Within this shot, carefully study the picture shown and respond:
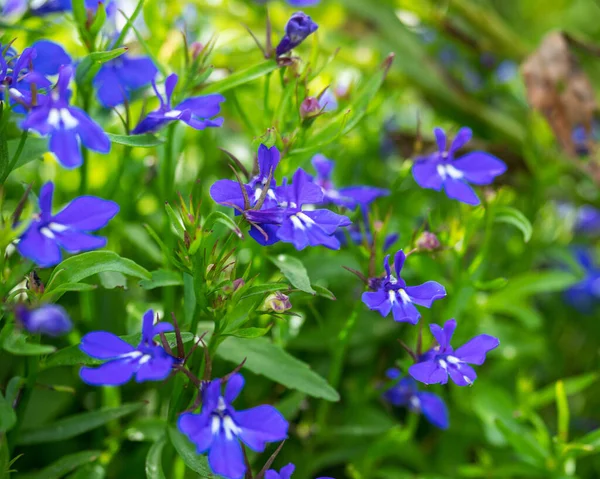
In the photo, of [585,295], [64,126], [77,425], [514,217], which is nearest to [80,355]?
[77,425]

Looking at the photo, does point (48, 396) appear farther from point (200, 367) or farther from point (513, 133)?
point (513, 133)

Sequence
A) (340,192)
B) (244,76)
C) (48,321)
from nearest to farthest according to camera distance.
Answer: (48,321), (244,76), (340,192)

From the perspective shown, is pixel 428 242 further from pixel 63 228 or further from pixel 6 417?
pixel 6 417

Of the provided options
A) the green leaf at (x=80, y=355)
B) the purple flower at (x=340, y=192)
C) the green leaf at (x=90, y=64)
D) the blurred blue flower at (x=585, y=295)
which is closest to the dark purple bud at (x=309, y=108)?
the purple flower at (x=340, y=192)

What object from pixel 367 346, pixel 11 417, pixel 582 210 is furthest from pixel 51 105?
pixel 582 210

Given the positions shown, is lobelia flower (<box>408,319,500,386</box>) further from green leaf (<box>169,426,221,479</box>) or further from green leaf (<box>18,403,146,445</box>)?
green leaf (<box>18,403,146,445</box>)

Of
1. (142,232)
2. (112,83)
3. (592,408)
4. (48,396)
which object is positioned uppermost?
(112,83)
